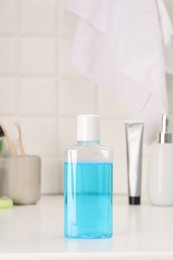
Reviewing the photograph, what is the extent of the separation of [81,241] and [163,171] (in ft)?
1.43

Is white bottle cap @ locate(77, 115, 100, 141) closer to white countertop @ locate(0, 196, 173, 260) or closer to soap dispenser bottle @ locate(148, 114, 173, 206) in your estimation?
white countertop @ locate(0, 196, 173, 260)

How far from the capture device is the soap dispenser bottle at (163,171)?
992 mm

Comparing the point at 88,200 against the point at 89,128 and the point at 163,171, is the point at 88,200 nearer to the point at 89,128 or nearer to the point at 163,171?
the point at 89,128

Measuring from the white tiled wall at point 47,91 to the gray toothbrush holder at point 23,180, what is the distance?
0.55 ft

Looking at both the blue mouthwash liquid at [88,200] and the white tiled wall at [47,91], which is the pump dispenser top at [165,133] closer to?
the white tiled wall at [47,91]

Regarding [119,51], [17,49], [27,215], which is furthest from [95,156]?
[17,49]

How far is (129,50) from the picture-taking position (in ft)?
3.49

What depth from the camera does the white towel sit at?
1.05 metres

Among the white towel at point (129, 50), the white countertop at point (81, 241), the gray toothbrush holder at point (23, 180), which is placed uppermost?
the white towel at point (129, 50)

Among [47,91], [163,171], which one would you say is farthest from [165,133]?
[47,91]

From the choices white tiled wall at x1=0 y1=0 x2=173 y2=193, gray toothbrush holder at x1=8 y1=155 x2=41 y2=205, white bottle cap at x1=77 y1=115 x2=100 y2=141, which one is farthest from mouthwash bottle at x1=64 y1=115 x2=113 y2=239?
white tiled wall at x1=0 y1=0 x2=173 y2=193

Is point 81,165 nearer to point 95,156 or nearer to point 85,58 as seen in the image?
point 95,156

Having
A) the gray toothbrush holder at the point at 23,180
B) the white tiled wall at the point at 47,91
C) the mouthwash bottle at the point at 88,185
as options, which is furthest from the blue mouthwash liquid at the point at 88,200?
the white tiled wall at the point at 47,91

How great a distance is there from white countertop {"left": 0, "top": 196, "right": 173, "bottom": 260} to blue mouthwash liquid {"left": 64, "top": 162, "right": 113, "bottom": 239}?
0.05 ft
